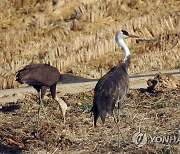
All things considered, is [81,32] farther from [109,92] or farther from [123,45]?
[109,92]

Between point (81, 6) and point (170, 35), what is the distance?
409 centimetres

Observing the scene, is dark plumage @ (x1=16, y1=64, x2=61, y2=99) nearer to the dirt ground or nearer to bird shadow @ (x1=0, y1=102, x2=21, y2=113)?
the dirt ground

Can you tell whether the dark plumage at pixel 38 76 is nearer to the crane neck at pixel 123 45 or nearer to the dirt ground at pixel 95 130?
the dirt ground at pixel 95 130

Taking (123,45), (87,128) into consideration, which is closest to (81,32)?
(123,45)

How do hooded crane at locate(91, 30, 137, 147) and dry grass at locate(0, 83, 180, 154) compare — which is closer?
hooded crane at locate(91, 30, 137, 147)

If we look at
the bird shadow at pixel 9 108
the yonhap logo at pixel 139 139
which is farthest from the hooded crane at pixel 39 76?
the yonhap logo at pixel 139 139

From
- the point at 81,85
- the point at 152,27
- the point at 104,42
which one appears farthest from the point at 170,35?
the point at 81,85

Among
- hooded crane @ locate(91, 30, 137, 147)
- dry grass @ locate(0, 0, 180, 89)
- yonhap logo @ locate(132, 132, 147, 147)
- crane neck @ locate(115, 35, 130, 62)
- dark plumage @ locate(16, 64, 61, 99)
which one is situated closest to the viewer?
hooded crane @ locate(91, 30, 137, 147)

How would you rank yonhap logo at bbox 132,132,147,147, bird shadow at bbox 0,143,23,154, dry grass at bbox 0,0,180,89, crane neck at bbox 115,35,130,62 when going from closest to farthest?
yonhap logo at bbox 132,132,147,147, bird shadow at bbox 0,143,23,154, crane neck at bbox 115,35,130,62, dry grass at bbox 0,0,180,89

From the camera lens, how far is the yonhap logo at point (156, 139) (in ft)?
35.4

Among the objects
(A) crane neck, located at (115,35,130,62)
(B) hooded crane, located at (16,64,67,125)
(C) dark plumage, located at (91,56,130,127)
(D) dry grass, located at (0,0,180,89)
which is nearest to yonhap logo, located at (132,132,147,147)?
(C) dark plumage, located at (91,56,130,127)

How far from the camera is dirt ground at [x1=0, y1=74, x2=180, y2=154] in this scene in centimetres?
1091

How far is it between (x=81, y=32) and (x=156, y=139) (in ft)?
39.5

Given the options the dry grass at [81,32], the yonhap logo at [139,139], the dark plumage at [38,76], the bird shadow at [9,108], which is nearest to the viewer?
the yonhap logo at [139,139]
